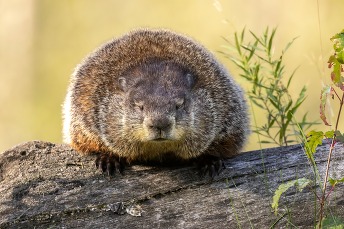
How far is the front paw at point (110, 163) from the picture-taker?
6.86 metres

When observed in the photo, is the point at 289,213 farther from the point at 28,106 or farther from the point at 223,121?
the point at 28,106

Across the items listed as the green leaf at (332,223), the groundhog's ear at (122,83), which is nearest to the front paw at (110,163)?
the groundhog's ear at (122,83)

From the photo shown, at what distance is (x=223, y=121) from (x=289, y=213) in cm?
156

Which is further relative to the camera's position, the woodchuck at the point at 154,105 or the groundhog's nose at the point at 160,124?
the woodchuck at the point at 154,105

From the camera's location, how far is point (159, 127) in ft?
21.4

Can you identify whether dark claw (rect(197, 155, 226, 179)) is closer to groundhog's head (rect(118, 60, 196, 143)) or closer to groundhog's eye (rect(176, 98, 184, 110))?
groundhog's head (rect(118, 60, 196, 143))

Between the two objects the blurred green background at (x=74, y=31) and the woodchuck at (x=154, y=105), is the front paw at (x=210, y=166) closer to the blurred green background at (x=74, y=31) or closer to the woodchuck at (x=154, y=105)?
the woodchuck at (x=154, y=105)

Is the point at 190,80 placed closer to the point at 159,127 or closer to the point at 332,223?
the point at 159,127

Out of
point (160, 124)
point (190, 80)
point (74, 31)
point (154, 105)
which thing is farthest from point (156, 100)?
point (74, 31)

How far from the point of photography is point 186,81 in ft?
23.8

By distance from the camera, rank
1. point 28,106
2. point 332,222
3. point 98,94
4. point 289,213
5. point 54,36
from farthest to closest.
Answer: point 54,36
point 28,106
point 98,94
point 289,213
point 332,222

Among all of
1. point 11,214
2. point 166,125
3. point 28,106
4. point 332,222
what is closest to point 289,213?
point 332,222

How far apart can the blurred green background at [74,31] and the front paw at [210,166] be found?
18.7ft

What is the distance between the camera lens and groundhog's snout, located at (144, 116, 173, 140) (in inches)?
257
